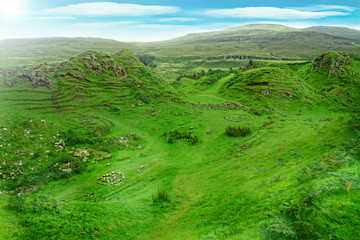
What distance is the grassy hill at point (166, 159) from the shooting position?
7754 mm

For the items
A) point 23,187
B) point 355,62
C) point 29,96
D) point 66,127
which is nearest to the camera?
point 23,187

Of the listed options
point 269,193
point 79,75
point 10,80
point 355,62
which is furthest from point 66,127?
point 355,62

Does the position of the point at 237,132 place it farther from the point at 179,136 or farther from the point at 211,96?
the point at 211,96

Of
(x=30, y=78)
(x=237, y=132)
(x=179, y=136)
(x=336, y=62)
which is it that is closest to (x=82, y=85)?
(x=30, y=78)

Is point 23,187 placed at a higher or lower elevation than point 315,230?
lower

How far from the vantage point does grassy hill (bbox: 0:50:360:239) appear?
775 cm

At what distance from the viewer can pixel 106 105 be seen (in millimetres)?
41281

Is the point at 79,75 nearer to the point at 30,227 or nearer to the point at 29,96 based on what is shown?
the point at 29,96

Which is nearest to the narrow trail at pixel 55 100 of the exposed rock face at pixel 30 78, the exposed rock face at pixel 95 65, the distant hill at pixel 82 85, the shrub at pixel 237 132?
the distant hill at pixel 82 85

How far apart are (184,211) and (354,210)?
9.13 metres

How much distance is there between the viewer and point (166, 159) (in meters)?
23.5

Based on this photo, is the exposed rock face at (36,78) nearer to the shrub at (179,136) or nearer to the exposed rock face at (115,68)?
the exposed rock face at (115,68)

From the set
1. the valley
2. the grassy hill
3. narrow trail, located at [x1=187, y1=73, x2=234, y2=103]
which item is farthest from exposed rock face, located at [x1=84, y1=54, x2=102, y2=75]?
narrow trail, located at [x1=187, y1=73, x2=234, y2=103]

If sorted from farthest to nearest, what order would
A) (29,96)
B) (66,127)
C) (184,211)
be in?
1. (29,96)
2. (66,127)
3. (184,211)
